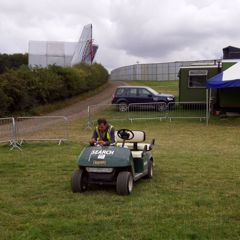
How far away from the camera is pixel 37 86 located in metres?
30.1

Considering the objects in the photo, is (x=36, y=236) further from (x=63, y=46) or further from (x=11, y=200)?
(x=63, y=46)

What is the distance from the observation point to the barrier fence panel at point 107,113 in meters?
24.8

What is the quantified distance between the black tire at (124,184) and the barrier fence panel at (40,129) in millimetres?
7970

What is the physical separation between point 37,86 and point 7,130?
44.4 ft

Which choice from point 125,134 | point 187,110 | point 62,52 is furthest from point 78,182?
point 62,52

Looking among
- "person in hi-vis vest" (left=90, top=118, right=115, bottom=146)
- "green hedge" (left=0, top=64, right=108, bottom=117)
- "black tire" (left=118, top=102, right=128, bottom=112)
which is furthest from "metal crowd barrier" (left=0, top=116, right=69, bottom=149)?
"person in hi-vis vest" (left=90, top=118, right=115, bottom=146)

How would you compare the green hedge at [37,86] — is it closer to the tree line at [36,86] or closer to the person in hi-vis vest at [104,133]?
the tree line at [36,86]

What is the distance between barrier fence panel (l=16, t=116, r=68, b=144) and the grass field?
3304 mm

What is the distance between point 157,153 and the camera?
14023 millimetres

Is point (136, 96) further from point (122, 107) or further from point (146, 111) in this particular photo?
point (146, 111)

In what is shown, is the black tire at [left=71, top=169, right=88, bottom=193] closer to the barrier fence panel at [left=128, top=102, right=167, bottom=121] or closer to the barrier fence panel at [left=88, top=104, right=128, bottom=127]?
the barrier fence panel at [left=88, top=104, right=128, bottom=127]

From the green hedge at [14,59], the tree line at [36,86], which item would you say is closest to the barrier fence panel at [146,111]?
the tree line at [36,86]

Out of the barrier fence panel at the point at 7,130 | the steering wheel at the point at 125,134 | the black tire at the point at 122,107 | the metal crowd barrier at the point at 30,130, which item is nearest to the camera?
the steering wheel at the point at 125,134

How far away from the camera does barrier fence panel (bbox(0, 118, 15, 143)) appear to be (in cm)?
1570
